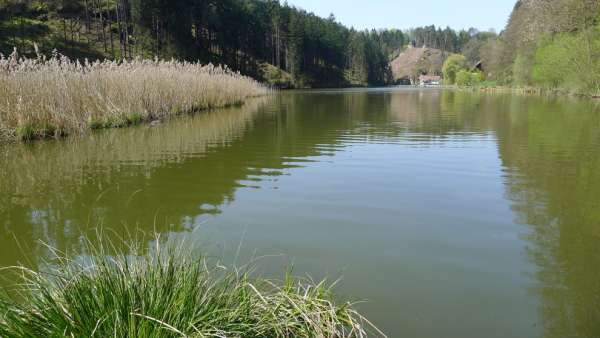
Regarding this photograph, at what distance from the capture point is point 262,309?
2965mm

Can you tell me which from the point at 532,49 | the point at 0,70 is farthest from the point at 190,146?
the point at 532,49

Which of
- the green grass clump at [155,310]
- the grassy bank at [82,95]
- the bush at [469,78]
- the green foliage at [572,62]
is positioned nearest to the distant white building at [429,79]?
the bush at [469,78]

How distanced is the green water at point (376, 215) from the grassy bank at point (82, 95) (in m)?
1.10

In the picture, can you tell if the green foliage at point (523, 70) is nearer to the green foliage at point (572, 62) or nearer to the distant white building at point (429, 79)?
the green foliage at point (572, 62)

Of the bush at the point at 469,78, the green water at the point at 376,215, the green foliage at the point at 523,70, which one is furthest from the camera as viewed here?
the bush at the point at 469,78

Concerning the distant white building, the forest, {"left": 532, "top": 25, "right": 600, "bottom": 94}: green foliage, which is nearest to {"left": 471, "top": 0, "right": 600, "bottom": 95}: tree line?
{"left": 532, "top": 25, "right": 600, "bottom": 94}: green foliage

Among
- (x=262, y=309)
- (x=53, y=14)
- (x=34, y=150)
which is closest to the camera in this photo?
(x=262, y=309)

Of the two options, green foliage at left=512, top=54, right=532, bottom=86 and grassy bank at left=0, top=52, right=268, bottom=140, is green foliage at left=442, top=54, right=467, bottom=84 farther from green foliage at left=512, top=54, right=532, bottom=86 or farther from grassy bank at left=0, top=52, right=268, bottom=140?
grassy bank at left=0, top=52, right=268, bottom=140

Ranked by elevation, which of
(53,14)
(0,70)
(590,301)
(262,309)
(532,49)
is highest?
(53,14)

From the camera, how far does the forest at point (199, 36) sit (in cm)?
5412

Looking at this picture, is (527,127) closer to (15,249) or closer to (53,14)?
(15,249)

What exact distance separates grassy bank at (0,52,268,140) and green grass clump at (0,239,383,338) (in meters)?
10.5

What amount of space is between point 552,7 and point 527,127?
35.5 m

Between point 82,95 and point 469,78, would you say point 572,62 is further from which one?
point 469,78
